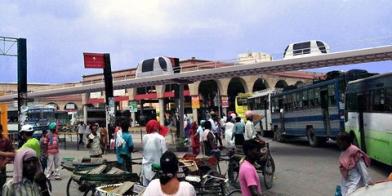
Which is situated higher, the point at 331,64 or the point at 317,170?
the point at 331,64

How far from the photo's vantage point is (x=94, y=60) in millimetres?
19609

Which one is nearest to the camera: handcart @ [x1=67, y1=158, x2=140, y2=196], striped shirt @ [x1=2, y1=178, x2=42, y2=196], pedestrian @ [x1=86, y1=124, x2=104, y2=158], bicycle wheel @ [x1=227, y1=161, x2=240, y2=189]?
striped shirt @ [x1=2, y1=178, x2=42, y2=196]

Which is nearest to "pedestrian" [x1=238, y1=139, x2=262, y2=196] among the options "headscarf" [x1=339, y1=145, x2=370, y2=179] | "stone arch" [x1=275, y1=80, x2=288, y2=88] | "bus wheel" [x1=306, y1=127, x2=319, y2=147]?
"headscarf" [x1=339, y1=145, x2=370, y2=179]

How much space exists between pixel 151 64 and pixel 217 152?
23752 millimetres

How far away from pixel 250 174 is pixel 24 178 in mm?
2747

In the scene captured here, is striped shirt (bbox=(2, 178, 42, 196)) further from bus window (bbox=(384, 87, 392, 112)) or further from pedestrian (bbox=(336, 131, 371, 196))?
bus window (bbox=(384, 87, 392, 112))

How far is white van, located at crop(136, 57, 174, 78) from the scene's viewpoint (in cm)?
2764

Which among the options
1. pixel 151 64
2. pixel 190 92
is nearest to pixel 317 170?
pixel 151 64

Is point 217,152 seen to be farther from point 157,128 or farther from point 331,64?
point 331,64

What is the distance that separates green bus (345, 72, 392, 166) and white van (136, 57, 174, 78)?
1533 cm

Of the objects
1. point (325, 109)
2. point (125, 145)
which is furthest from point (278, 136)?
point (125, 145)

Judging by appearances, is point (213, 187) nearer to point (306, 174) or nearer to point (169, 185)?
point (169, 185)

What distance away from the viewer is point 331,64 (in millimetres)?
19797

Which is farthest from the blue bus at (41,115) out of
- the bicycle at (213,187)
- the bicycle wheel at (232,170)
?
the bicycle at (213,187)
